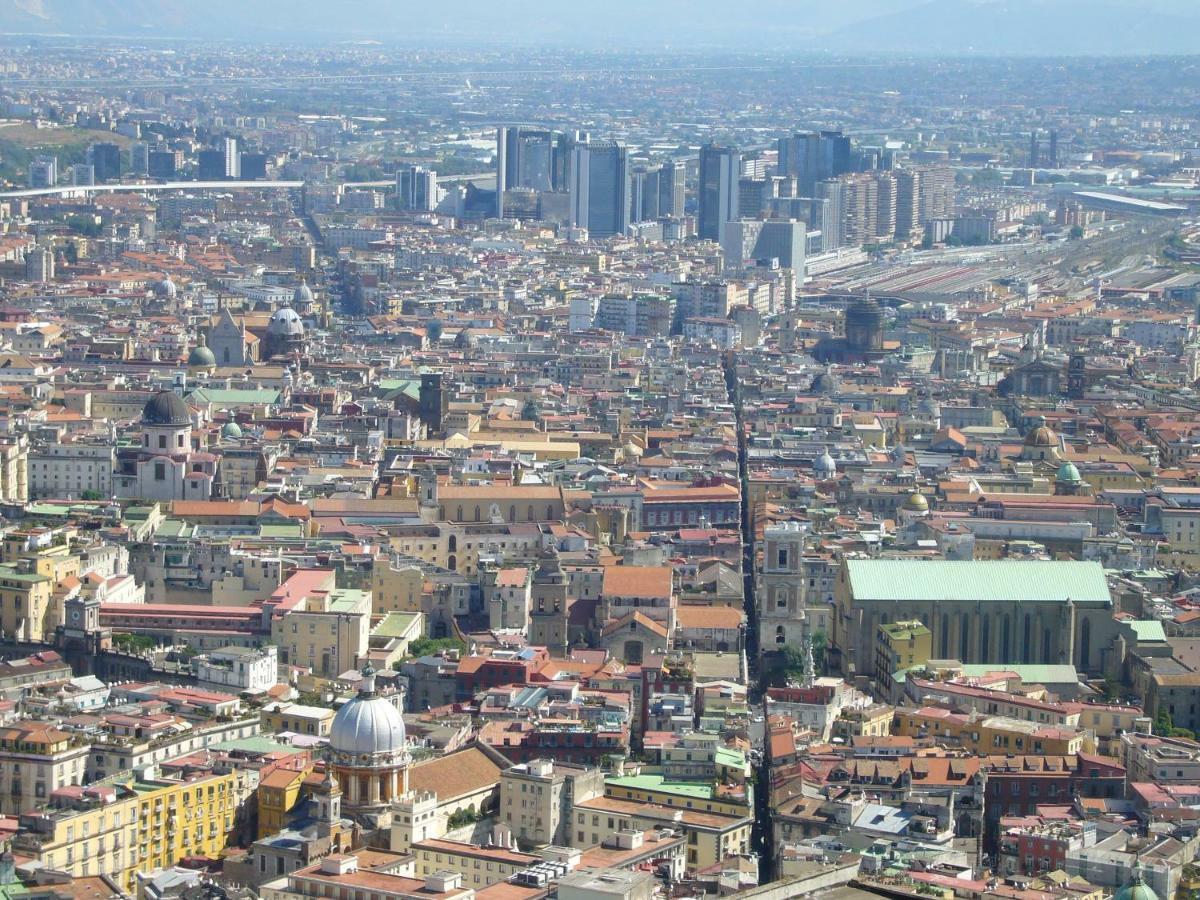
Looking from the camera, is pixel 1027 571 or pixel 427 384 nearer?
pixel 1027 571

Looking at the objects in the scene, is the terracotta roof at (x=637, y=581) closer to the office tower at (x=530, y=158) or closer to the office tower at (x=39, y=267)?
the office tower at (x=39, y=267)

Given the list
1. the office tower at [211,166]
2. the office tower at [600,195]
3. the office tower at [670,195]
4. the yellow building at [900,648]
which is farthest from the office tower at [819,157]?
the yellow building at [900,648]

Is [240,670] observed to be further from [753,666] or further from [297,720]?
[753,666]

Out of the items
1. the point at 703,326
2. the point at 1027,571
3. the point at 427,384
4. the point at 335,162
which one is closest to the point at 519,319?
the point at 703,326

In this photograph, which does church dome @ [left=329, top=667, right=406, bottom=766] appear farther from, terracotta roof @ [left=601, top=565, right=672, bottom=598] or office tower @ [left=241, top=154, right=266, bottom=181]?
office tower @ [left=241, top=154, right=266, bottom=181]

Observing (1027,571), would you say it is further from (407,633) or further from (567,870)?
(567,870)

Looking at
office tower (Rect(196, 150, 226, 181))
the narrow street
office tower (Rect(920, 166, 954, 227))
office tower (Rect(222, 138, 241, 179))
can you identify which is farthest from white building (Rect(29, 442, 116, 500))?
office tower (Rect(222, 138, 241, 179))
